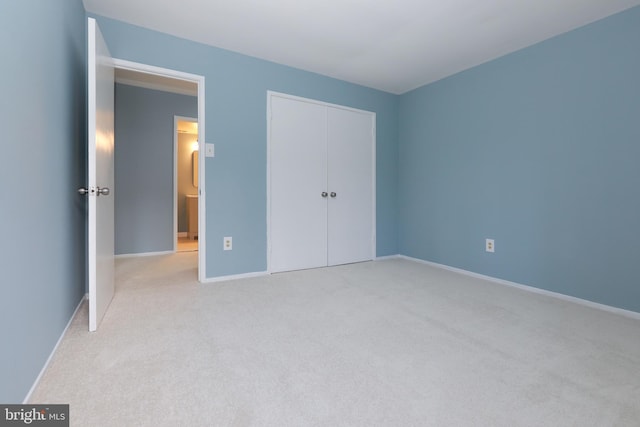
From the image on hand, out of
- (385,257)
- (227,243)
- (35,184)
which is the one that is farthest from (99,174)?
(385,257)

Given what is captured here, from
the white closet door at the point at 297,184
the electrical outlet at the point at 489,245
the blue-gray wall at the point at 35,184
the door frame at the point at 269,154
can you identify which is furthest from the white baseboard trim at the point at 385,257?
the blue-gray wall at the point at 35,184

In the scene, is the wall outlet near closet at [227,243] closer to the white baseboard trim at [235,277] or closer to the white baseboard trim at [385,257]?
the white baseboard trim at [235,277]

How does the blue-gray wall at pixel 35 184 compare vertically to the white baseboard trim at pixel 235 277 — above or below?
above

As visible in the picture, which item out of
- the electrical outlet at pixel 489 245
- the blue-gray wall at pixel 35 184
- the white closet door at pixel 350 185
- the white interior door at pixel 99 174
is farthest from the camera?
the white closet door at pixel 350 185

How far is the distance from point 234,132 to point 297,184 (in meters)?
0.83

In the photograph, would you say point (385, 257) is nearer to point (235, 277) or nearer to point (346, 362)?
point (235, 277)

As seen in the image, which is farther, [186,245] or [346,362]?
[186,245]

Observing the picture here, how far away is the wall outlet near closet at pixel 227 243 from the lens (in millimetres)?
2912

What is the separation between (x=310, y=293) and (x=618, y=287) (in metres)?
2.26

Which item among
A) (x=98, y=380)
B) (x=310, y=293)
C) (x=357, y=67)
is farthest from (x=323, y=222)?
(x=98, y=380)

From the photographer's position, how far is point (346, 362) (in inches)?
58.1

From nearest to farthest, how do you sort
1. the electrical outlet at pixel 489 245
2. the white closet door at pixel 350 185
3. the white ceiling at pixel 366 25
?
the white ceiling at pixel 366 25
the electrical outlet at pixel 489 245
the white closet door at pixel 350 185

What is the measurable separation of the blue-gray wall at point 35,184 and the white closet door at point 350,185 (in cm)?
235

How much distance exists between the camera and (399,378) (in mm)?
1346
